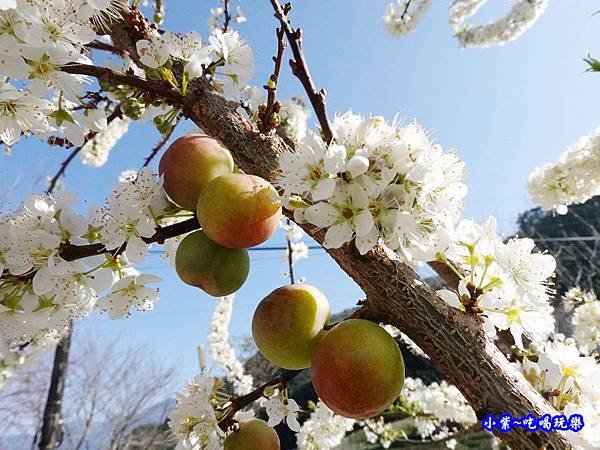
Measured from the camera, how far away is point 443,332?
2.75ft

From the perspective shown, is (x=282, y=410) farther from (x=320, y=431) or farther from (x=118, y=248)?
(x=320, y=431)

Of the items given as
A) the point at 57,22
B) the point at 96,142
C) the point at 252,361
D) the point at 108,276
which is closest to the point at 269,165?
the point at 108,276

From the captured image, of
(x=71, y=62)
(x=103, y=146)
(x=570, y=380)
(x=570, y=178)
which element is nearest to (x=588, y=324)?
(x=570, y=178)

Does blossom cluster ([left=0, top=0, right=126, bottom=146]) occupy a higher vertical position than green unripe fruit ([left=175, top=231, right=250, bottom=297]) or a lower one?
higher

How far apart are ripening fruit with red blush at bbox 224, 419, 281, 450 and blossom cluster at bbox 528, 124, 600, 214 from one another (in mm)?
3510

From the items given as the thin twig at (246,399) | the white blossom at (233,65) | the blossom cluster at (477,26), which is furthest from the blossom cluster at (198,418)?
the blossom cluster at (477,26)

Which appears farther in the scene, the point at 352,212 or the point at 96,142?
the point at 96,142

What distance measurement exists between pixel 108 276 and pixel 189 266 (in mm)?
172

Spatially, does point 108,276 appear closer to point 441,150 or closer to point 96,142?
point 441,150

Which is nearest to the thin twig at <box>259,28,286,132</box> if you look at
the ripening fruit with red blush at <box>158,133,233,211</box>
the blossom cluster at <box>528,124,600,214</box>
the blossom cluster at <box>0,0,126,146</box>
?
the ripening fruit with red blush at <box>158,133,233,211</box>

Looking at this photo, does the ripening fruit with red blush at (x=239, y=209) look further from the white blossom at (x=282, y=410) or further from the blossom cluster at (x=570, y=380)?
the blossom cluster at (x=570, y=380)

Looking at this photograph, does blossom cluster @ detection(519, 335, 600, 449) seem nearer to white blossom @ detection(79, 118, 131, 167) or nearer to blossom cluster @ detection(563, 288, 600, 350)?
blossom cluster @ detection(563, 288, 600, 350)

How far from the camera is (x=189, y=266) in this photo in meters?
1.07

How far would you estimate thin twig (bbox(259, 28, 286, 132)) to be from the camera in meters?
1.01
